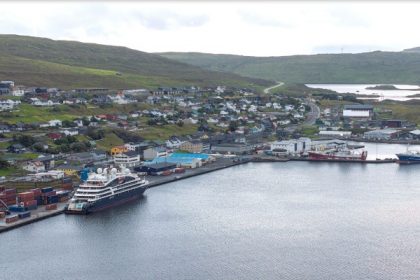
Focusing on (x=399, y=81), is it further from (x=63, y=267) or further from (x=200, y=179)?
(x=63, y=267)

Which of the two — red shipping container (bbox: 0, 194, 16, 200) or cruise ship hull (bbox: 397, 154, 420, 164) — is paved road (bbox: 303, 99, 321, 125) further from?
red shipping container (bbox: 0, 194, 16, 200)

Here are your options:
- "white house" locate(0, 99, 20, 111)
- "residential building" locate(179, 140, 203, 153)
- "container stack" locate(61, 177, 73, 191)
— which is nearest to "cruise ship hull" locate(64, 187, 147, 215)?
"container stack" locate(61, 177, 73, 191)

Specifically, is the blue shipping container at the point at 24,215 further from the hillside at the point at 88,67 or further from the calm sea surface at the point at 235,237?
the hillside at the point at 88,67

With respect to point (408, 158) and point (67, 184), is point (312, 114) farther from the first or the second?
point (67, 184)

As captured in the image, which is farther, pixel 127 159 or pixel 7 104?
pixel 7 104

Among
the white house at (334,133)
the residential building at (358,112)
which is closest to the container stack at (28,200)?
the white house at (334,133)

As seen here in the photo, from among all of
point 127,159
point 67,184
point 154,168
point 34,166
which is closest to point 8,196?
point 67,184

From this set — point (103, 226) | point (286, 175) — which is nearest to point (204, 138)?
point (286, 175)
